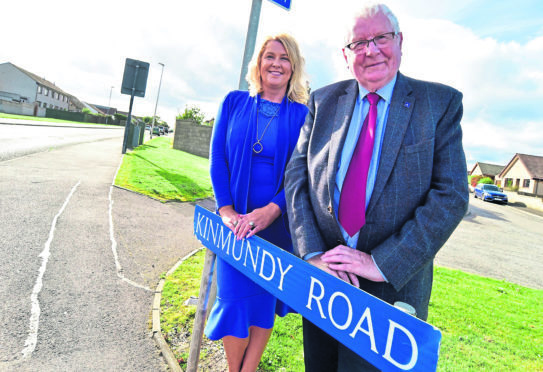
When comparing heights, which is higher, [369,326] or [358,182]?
[358,182]

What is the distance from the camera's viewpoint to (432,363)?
0.85 meters

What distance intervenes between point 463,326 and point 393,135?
147 inches

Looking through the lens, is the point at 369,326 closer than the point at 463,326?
Yes

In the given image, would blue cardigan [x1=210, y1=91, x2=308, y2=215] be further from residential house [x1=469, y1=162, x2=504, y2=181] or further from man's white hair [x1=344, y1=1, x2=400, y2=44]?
residential house [x1=469, y1=162, x2=504, y2=181]

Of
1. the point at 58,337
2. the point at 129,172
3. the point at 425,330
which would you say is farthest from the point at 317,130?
the point at 129,172

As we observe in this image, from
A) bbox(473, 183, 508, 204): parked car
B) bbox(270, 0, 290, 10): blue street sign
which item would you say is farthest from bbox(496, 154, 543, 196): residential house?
bbox(270, 0, 290, 10): blue street sign

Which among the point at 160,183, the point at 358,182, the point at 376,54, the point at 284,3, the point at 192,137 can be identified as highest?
the point at 284,3

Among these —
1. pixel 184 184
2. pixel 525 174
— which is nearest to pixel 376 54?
pixel 184 184

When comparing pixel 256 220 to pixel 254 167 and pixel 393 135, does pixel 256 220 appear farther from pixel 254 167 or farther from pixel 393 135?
pixel 393 135

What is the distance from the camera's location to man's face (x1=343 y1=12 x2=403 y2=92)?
4.48 feet

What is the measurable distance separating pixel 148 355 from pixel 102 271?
175 cm

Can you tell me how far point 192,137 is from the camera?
965 inches

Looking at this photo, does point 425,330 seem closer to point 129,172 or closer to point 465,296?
point 465,296

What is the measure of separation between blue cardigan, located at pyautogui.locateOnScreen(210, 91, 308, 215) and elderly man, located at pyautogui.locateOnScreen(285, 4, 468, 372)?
17.5 inches
